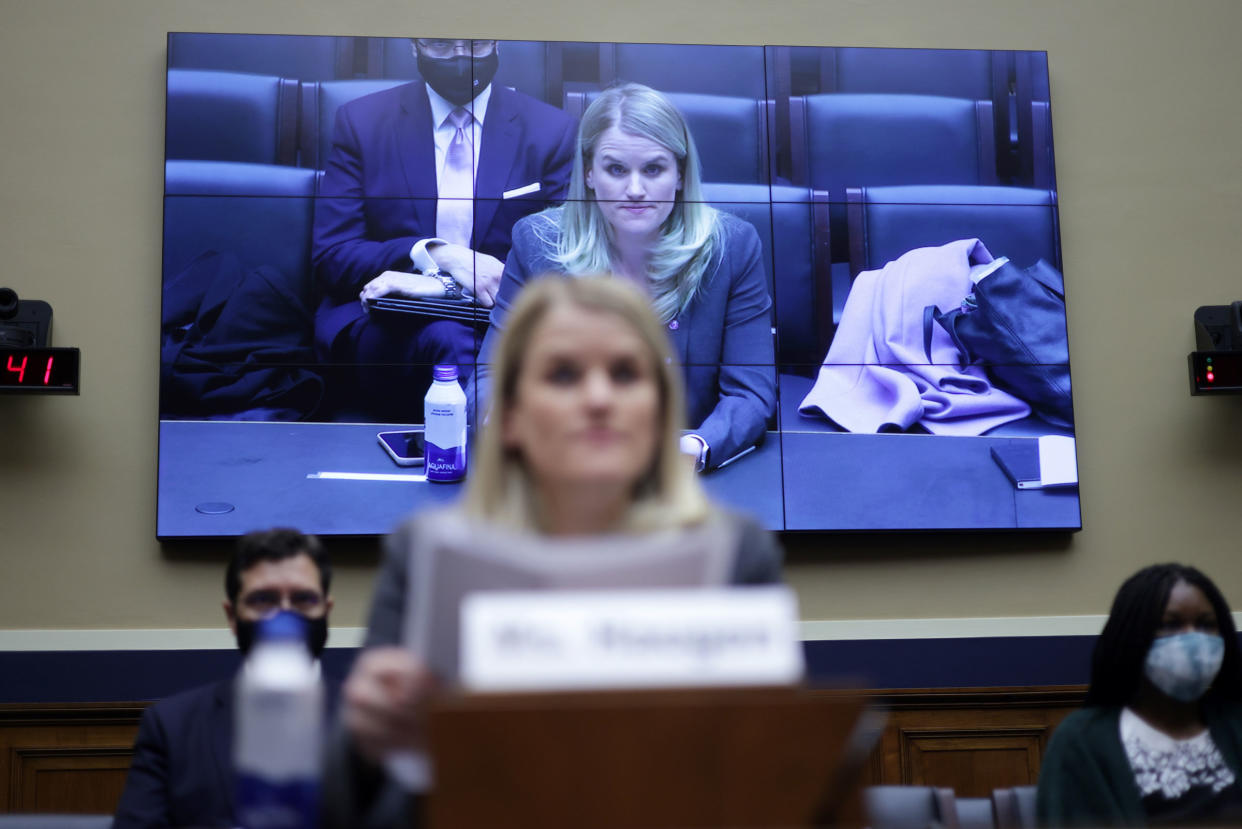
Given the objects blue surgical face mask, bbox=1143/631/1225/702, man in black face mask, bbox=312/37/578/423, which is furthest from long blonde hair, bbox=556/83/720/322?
blue surgical face mask, bbox=1143/631/1225/702

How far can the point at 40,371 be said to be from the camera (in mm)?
4758

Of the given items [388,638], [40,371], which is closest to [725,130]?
[40,371]

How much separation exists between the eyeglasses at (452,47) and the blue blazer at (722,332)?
31.0 inches

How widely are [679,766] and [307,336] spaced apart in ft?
14.1

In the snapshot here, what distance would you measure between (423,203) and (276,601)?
2.78 m

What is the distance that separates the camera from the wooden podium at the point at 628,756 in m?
0.94

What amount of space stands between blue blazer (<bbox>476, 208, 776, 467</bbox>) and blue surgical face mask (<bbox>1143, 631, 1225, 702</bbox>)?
2.43 meters

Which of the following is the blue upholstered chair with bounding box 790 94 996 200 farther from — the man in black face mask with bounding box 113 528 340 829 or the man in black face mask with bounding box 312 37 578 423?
the man in black face mask with bounding box 113 528 340 829

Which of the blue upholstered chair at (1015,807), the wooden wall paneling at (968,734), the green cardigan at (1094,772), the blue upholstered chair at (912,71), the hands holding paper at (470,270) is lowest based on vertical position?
the wooden wall paneling at (968,734)

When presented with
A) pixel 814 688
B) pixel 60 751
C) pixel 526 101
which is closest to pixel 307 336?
pixel 526 101

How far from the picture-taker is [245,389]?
493 centimetres

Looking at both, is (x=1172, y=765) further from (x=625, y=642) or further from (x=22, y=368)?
(x=22, y=368)

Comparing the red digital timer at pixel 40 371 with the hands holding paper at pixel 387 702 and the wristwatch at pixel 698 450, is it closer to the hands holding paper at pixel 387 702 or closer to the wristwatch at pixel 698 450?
the wristwatch at pixel 698 450

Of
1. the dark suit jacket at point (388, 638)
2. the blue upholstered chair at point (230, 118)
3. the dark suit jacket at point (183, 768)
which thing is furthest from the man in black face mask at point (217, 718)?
the blue upholstered chair at point (230, 118)
